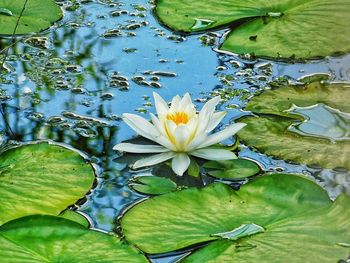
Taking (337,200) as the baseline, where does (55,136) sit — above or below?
below

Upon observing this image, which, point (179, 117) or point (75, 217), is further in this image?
point (179, 117)

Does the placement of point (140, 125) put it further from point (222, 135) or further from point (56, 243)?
point (56, 243)

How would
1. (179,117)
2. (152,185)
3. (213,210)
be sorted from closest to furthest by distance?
(213,210) → (152,185) → (179,117)

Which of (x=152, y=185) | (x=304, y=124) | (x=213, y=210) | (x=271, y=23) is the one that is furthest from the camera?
(x=271, y=23)

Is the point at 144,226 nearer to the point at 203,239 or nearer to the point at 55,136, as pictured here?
the point at 203,239

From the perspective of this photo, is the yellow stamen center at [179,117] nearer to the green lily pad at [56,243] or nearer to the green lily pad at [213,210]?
the green lily pad at [213,210]

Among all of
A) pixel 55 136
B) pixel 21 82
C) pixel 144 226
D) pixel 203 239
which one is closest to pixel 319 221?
pixel 203 239

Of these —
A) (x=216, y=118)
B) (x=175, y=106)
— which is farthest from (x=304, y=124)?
(x=175, y=106)
